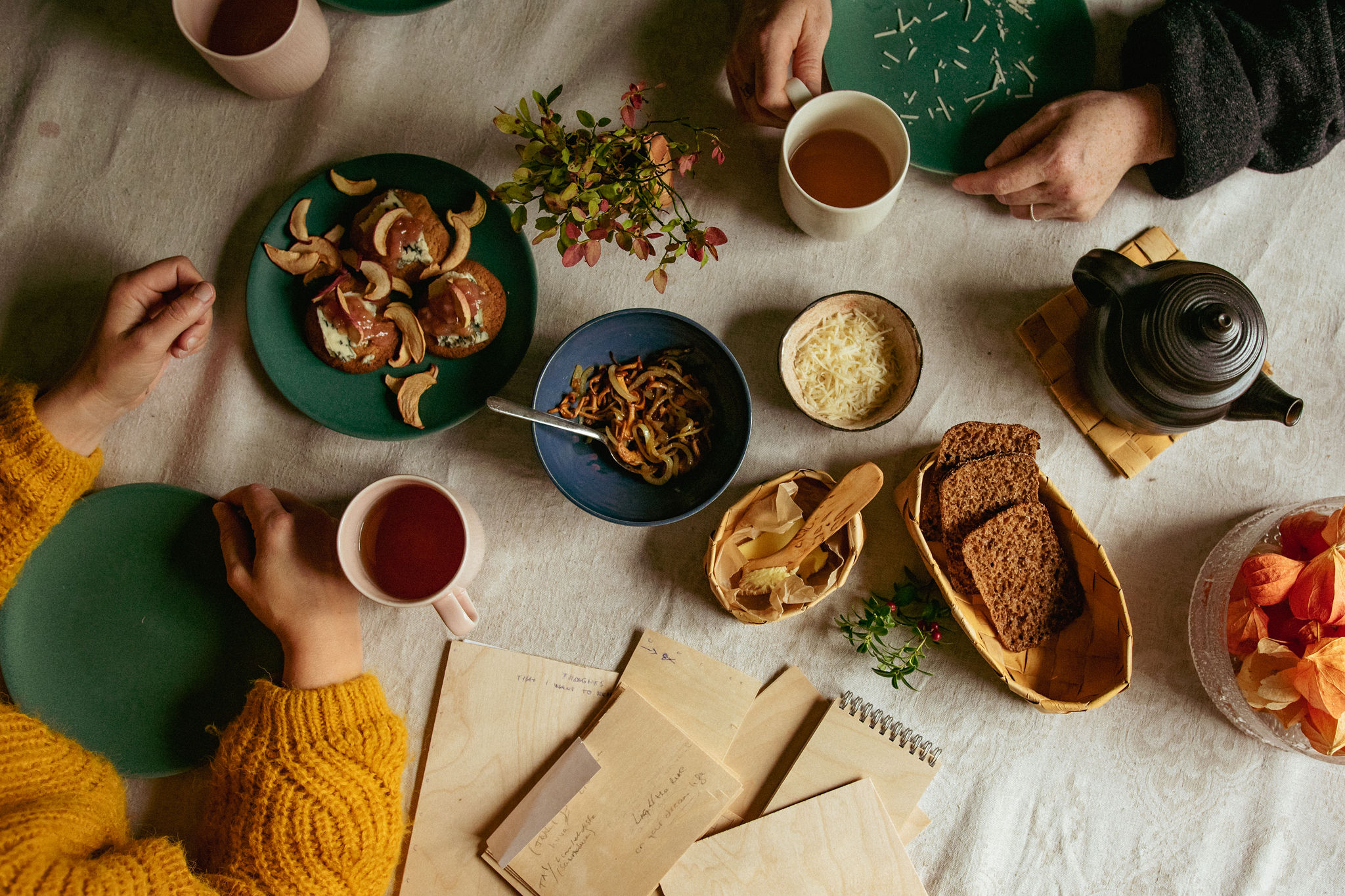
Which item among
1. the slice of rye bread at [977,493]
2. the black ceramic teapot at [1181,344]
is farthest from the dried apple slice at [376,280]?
the black ceramic teapot at [1181,344]

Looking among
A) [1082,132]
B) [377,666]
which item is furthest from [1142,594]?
[377,666]

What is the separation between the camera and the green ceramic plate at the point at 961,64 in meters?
1.30

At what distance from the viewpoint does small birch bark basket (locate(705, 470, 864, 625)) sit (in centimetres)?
119

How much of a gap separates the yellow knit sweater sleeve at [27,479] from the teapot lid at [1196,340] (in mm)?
1643

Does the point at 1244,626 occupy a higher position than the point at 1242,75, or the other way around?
the point at 1242,75

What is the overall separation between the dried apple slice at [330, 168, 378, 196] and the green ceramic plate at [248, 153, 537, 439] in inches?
0.4

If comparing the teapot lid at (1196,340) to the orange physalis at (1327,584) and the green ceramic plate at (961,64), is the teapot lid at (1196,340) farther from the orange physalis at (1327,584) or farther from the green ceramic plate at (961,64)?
the green ceramic plate at (961,64)

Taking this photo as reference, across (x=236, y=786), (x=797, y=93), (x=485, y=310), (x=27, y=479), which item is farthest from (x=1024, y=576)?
(x=27, y=479)

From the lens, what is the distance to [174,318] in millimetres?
1164

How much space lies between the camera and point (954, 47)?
4.31 feet

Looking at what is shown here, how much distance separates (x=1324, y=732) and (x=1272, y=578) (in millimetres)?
223

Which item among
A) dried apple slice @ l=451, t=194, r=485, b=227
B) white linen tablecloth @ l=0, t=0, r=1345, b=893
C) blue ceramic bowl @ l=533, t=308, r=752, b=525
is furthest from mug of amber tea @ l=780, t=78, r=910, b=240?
dried apple slice @ l=451, t=194, r=485, b=227

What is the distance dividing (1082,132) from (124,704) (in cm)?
177

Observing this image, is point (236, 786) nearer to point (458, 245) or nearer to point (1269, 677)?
point (458, 245)
